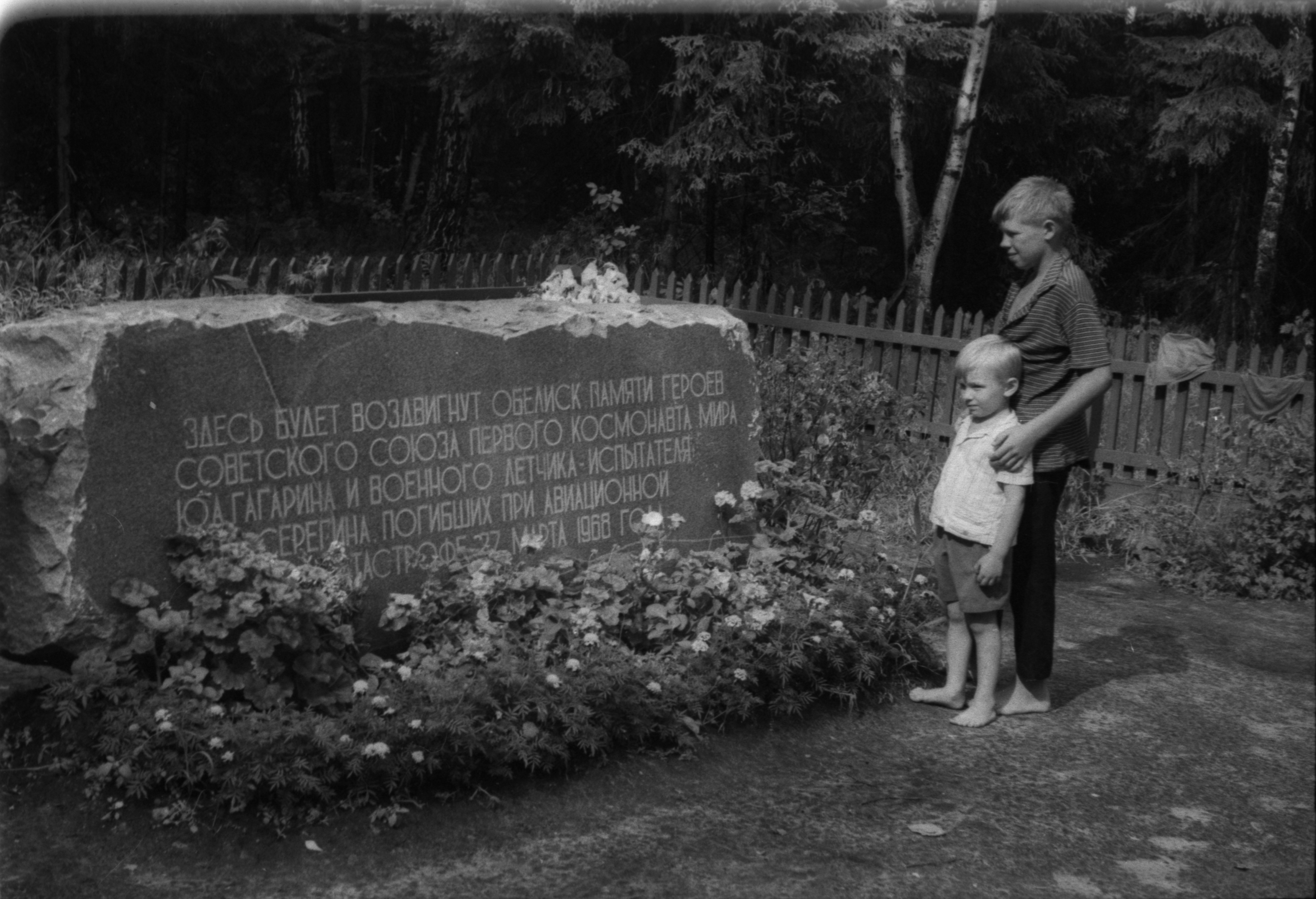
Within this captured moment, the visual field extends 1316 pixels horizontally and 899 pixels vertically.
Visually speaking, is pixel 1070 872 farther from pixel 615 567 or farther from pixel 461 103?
pixel 461 103

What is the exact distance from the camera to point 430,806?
396cm

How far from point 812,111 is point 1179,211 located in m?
6.35

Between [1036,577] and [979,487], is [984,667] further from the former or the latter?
[979,487]

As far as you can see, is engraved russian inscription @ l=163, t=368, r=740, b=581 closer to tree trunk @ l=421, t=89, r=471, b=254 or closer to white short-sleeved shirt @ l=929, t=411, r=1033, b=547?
white short-sleeved shirt @ l=929, t=411, r=1033, b=547

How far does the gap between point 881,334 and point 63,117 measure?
1161 cm

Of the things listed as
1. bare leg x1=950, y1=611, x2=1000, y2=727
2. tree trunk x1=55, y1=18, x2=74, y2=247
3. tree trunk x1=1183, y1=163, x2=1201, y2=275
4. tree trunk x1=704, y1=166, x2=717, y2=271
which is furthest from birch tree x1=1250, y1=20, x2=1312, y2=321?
tree trunk x1=55, y1=18, x2=74, y2=247

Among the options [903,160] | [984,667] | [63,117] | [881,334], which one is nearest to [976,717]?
[984,667]

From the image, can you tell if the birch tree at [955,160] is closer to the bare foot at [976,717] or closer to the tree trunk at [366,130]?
the bare foot at [976,717]

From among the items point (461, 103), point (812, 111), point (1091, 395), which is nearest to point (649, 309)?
point (1091, 395)

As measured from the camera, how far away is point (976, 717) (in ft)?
15.8

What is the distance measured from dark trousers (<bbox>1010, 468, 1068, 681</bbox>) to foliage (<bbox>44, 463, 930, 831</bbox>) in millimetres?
537

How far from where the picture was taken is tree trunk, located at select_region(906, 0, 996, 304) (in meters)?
13.6

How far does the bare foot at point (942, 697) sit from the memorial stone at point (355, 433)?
117 centimetres

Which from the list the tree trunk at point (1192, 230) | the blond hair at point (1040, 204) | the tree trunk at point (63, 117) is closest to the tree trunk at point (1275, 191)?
the tree trunk at point (1192, 230)
